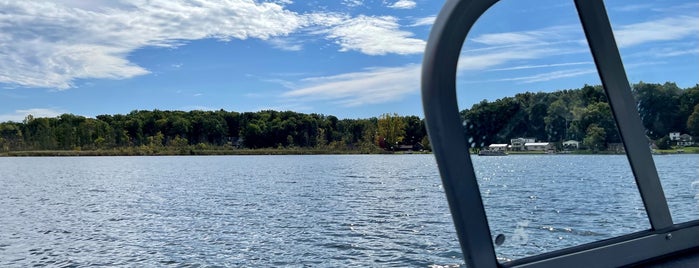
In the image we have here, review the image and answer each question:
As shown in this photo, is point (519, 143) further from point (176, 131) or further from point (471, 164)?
point (176, 131)

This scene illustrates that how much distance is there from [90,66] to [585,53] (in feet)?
180

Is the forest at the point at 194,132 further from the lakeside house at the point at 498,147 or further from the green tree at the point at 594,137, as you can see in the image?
the lakeside house at the point at 498,147

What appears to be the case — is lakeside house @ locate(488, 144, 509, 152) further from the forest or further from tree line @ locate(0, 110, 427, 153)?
tree line @ locate(0, 110, 427, 153)

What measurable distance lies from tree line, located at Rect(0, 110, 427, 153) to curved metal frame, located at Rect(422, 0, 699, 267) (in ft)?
99.1

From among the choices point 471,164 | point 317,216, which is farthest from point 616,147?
point 317,216

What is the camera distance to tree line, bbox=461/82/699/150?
6.12 ft

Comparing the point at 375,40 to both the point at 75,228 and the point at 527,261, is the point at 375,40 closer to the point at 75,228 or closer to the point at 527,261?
the point at 75,228

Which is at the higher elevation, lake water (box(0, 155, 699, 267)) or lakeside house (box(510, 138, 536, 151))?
lakeside house (box(510, 138, 536, 151))

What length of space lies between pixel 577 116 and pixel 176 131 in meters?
40.4

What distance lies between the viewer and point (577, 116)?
7.11 feet

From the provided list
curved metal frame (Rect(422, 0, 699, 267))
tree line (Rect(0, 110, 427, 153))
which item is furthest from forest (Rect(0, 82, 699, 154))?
curved metal frame (Rect(422, 0, 699, 267))

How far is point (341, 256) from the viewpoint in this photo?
7.77 meters

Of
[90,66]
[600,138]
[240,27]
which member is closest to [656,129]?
[600,138]

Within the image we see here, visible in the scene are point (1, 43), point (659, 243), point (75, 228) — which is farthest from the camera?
point (1, 43)
